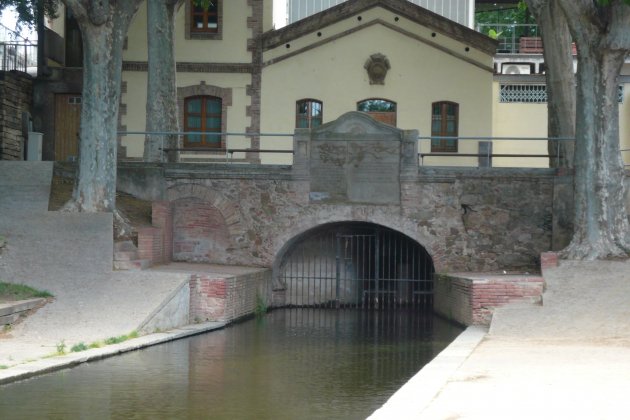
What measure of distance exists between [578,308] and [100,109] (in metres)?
10.5

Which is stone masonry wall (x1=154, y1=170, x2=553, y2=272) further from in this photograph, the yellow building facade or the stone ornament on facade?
the stone ornament on facade

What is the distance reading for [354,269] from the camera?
2864 cm

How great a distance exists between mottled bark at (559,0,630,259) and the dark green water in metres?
3.48

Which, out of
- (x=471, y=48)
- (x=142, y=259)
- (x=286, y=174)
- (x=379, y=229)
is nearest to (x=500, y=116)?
(x=471, y=48)

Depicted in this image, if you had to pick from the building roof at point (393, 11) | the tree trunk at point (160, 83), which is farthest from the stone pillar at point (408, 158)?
the building roof at point (393, 11)

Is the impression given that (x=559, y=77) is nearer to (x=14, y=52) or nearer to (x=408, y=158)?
(x=408, y=158)

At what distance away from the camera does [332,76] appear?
32188mm

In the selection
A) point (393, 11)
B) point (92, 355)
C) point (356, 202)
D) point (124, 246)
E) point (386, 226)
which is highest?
point (393, 11)

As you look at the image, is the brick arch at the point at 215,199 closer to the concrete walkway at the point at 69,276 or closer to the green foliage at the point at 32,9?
the concrete walkway at the point at 69,276

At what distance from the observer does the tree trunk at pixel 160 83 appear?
26.1 m

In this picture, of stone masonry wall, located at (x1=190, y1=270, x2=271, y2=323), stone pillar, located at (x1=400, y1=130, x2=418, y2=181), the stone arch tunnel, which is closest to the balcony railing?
the stone arch tunnel

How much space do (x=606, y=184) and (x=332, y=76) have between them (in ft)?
42.5

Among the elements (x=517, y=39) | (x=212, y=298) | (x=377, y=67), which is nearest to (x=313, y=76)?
(x=377, y=67)

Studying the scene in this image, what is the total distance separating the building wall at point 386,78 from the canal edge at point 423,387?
55.0 feet
